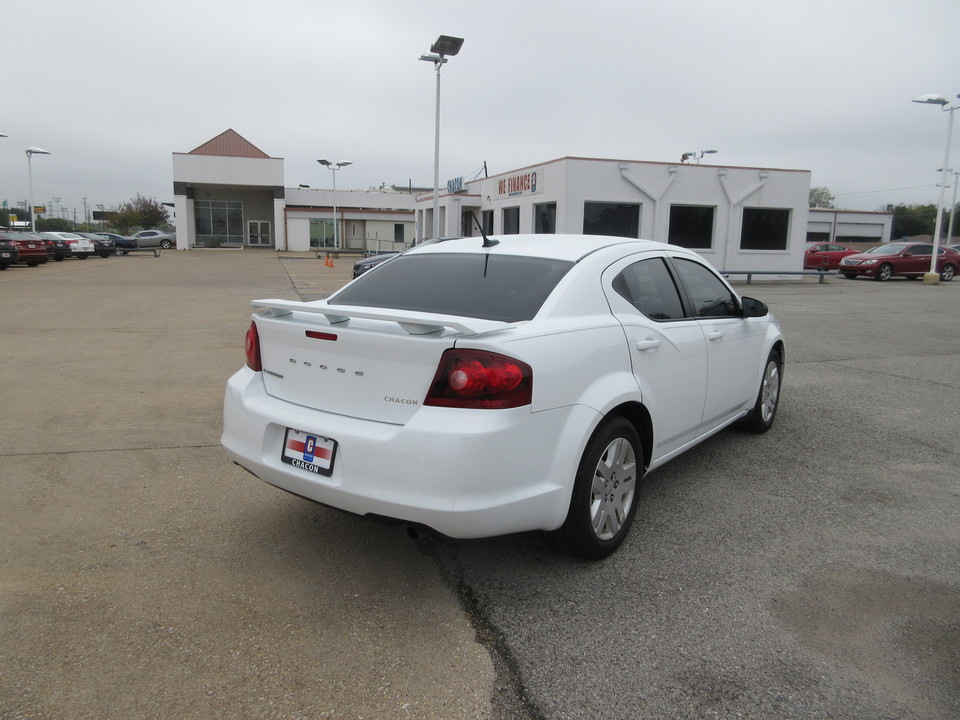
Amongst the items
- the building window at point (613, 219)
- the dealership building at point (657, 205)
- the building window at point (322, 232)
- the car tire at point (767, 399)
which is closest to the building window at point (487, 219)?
the dealership building at point (657, 205)

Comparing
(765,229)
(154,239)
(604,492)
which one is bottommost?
(604,492)

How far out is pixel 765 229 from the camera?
Answer: 28.1m

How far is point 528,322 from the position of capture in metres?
3.27

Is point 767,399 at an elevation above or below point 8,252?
below

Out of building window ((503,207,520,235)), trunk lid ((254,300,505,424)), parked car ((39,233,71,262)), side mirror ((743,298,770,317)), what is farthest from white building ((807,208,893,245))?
trunk lid ((254,300,505,424))

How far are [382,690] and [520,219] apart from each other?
2734cm

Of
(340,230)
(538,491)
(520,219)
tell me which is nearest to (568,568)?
(538,491)

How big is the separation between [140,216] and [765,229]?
74.4m

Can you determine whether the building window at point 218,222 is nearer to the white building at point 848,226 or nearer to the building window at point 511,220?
the building window at point 511,220

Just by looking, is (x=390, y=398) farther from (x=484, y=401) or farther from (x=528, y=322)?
(x=528, y=322)

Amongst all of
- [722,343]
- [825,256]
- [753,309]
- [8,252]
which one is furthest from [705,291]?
[825,256]

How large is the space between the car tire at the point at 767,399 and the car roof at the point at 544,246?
174 cm

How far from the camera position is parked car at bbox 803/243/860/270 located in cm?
3506

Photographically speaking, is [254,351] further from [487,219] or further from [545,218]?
[487,219]
